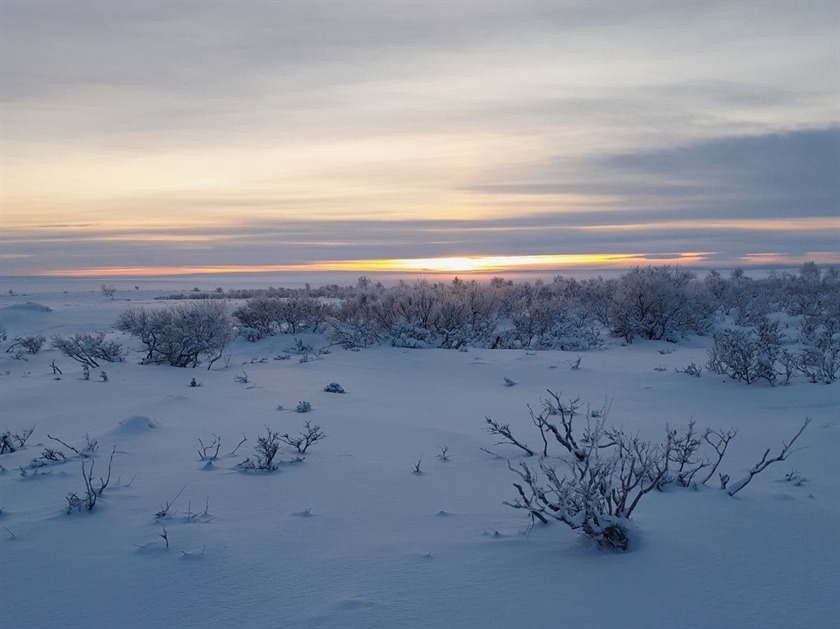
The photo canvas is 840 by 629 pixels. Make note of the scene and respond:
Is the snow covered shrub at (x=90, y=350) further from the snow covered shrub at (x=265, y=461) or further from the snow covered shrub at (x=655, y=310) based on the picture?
the snow covered shrub at (x=655, y=310)

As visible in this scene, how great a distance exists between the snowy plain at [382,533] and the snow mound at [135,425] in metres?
0.03

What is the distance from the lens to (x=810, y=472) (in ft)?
19.8

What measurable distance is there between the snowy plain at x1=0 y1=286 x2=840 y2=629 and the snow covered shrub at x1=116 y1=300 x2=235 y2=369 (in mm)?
4551

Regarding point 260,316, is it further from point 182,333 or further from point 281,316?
point 182,333

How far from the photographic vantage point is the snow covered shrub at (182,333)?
13609mm

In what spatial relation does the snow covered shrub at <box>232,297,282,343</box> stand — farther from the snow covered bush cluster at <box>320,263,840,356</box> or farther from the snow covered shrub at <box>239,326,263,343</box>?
the snow covered bush cluster at <box>320,263,840,356</box>

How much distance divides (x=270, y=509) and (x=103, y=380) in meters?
6.96

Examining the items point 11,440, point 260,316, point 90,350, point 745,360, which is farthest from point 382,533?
point 260,316

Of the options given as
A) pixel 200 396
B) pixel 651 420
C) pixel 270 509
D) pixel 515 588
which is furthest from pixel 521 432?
pixel 200 396

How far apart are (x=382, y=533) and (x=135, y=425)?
3965 millimetres

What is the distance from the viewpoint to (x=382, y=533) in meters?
4.41

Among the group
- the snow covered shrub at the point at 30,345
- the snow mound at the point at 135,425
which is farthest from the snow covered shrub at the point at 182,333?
the snow mound at the point at 135,425

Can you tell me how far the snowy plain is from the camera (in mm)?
3371

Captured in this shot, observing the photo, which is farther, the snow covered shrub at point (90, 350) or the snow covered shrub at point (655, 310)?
the snow covered shrub at point (655, 310)
